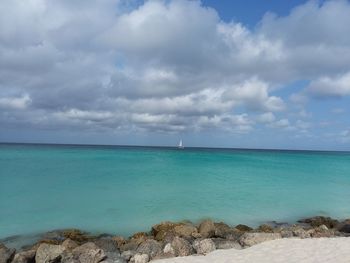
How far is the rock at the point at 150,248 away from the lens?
9.58 meters

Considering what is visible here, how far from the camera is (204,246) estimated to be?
9.70 meters

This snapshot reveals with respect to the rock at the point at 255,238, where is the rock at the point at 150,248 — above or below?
below

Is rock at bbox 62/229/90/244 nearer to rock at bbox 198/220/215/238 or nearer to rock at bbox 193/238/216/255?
rock at bbox 198/220/215/238

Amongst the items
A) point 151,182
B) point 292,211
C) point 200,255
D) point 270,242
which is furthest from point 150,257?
point 151,182

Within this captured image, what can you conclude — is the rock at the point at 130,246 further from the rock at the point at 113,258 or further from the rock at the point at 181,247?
the rock at the point at 181,247

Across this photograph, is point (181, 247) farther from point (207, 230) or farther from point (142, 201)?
point (142, 201)

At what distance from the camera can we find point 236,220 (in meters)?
16.1

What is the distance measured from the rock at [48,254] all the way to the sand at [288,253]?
259 cm

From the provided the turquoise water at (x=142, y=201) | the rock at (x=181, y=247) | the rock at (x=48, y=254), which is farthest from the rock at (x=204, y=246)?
the turquoise water at (x=142, y=201)

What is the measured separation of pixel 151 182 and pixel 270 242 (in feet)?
60.7

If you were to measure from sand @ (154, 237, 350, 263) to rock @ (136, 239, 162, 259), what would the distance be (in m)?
0.67

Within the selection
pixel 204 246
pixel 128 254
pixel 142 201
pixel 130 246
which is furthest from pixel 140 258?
pixel 142 201

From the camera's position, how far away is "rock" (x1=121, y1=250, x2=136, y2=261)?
9366 mm

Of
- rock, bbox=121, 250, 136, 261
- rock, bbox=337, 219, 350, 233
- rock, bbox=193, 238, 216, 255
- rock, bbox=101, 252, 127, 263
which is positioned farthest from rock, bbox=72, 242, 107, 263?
rock, bbox=337, 219, 350, 233
